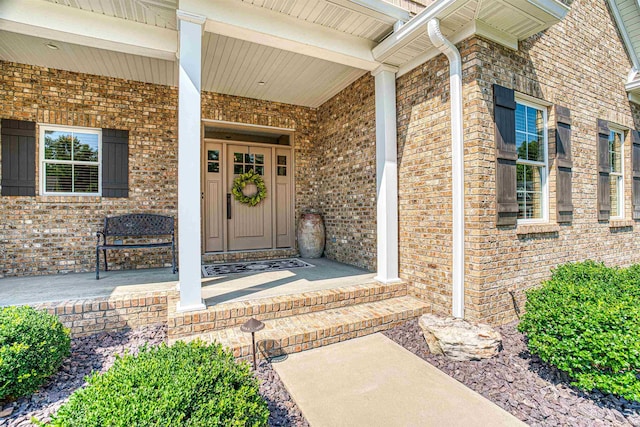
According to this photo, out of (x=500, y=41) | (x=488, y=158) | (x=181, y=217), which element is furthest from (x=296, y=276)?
(x=500, y=41)

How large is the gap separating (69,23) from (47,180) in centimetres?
242

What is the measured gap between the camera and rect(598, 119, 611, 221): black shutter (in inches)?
180

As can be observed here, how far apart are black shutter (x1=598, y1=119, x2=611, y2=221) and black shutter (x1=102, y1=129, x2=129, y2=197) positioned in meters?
7.10

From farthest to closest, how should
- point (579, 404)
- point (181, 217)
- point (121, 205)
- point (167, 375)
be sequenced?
1. point (121, 205)
2. point (181, 217)
3. point (579, 404)
4. point (167, 375)

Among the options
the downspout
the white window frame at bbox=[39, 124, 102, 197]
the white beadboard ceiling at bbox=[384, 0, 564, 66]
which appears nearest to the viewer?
the white beadboard ceiling at bbox=[384, 0, 564, 66]

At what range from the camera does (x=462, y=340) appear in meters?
2.73

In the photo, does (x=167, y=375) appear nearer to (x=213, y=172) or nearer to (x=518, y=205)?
(x=518, y=205)

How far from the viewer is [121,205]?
470cm

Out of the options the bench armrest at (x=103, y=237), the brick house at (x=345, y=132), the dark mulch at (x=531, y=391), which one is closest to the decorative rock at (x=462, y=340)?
the dark mulch at (x=531, y=391)

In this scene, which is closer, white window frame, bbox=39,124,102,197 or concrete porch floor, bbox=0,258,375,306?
concrete porch floor, bbox=0,258,375,306

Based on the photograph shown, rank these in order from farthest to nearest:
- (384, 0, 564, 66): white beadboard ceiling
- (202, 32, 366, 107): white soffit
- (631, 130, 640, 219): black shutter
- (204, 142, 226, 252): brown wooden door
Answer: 1. (204, 142, 226, 252): brown wooden door
2. (631, 130, 640, 219): black shutter
3. (202, 32, 366, 107): white soffit
4. (384, 0, 564, 66): white beadboard ceiling

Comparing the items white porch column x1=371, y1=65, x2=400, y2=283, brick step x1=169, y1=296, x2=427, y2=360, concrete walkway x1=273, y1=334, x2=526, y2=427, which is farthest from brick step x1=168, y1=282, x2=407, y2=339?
concrete walkway x1=273, y1=334, x2=526, y2=427

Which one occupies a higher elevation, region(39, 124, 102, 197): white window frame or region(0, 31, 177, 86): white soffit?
region(0, 31, 177, 86): white soffit

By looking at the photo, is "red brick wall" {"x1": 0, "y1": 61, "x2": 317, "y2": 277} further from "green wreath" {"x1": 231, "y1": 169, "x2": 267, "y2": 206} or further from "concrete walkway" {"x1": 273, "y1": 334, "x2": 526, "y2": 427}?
"concrete walkway" {"x1": 273, "y1": 334, "x2": 526, "y2": 427}
